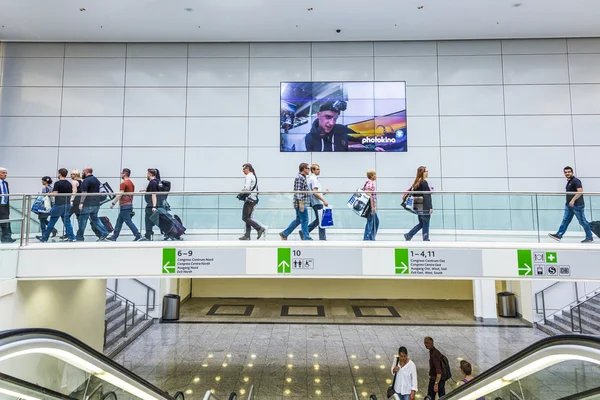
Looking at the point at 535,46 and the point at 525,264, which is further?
the point at 535,46

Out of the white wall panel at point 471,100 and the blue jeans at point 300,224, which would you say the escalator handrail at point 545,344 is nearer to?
the blue jeans at point 300,224

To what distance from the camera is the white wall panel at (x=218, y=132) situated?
11633 millimetres

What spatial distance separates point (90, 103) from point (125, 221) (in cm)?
713

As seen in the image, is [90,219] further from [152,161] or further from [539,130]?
[539,130]

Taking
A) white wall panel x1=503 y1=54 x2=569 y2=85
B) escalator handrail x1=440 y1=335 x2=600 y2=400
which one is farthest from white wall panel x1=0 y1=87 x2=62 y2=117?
white wall panel x1=503 y1=54 x2=569 y2=85

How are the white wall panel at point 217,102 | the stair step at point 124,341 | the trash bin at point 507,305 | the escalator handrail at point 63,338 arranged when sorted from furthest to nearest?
the trash bin at point 507,305, the white wall panel at point 217,102, the stair step at point 124,341, the escalator handrail at point 63,338

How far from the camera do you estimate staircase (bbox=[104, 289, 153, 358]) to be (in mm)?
9367

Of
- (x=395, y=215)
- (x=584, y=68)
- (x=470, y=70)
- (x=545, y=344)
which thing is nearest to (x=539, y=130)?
(x=584, y=68)

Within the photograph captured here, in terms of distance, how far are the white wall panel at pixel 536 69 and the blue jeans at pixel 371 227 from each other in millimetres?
8309

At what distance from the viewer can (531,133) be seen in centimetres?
1129

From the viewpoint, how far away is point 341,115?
38.3 feet

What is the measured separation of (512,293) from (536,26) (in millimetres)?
9199

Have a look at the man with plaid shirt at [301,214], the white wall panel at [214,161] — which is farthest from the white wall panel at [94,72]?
the man with plaid shirt at [301,214]

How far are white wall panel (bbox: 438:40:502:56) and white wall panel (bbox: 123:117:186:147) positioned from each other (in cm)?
916
